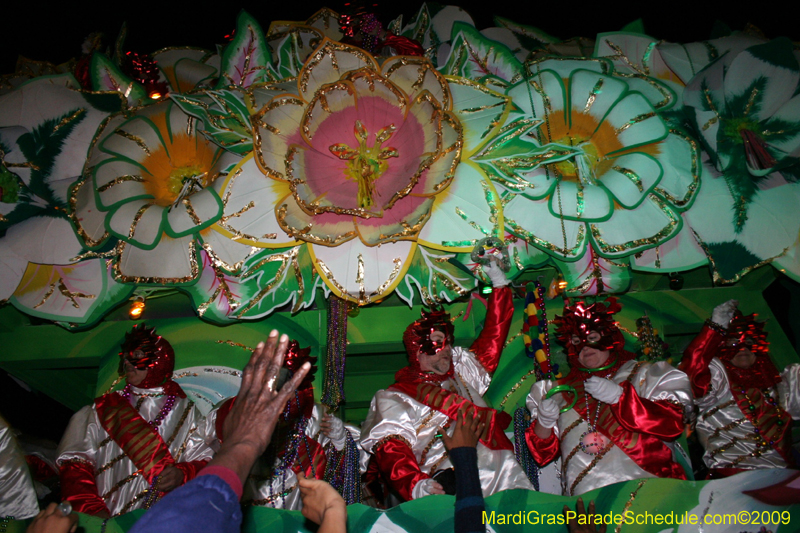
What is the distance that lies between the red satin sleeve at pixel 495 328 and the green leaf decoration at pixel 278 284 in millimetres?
894

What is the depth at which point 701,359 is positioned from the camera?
2945mm

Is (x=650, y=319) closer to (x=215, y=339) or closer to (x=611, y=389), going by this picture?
(x=611, y=389)

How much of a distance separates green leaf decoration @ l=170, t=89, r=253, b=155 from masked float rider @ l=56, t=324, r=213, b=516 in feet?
3.69

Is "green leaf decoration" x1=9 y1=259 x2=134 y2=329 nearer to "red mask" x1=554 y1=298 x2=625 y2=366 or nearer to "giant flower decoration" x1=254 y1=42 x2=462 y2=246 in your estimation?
"giant flower decoration" x1=254 y1=42 x2=462 y2=246

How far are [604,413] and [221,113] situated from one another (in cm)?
220

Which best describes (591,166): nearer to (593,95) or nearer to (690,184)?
(593,95)

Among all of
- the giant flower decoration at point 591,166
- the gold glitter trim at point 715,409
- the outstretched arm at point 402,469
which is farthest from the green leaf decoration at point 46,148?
the gold glitter trim at point 715,409

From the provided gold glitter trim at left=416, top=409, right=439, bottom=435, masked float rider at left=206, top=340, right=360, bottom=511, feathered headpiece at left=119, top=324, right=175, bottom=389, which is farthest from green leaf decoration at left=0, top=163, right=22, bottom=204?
gold glitter trim at left=416, top=409, right=439, bottom=435

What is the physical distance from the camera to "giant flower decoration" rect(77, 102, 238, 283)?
2.77 m

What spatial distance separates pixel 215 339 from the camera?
3.42 metres

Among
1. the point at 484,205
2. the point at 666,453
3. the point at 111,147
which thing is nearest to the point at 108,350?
the point at 111,147

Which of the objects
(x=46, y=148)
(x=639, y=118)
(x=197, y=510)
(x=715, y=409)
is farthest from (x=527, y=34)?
(x=197, y=510)

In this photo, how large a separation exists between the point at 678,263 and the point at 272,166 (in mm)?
2073

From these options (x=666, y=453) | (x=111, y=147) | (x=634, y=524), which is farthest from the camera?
(x=111, y=147)
